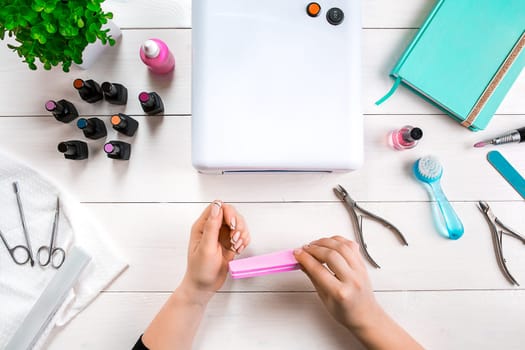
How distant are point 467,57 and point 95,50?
0.66m

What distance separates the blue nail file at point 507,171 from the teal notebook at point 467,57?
0.21 feet

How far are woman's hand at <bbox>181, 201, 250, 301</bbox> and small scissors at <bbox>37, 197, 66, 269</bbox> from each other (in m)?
0.23

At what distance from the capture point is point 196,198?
68 cm

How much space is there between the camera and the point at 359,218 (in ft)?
2.20

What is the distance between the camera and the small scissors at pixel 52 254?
2.14 ft

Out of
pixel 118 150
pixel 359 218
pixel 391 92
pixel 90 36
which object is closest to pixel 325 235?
pixel 359 218

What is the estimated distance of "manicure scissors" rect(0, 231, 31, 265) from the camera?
25.4 inches

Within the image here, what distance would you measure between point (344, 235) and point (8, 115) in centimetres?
65

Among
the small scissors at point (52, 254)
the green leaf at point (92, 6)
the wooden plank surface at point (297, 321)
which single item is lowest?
the wooden plank surface at point (297, 321)

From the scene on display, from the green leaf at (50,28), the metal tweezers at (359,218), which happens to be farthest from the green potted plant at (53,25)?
the metal tweezers at (359,218)

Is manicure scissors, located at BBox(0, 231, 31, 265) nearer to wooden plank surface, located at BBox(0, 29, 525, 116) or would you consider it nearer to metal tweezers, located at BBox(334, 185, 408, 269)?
wooden plank surface, located at BBox(0, 29, 525, 116)

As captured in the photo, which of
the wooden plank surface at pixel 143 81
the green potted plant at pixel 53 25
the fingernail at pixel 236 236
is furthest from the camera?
the wooden plank surface at pixel 143 81

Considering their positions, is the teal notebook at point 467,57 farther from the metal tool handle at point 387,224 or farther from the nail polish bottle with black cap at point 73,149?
the nail polish bottle with black cap at point 73,149

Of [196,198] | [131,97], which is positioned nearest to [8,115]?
[131,97]
